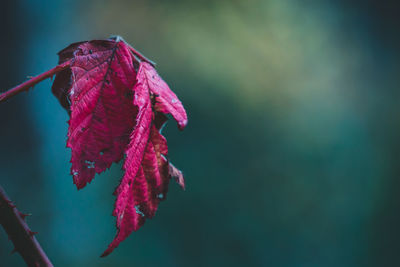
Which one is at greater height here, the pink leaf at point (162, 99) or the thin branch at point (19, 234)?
the pink leaf at point (162, 99)

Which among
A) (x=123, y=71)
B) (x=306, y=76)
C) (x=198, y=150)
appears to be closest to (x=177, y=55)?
(x=198, y=150)

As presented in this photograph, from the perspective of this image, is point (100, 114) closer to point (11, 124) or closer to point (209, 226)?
point (11, 124)

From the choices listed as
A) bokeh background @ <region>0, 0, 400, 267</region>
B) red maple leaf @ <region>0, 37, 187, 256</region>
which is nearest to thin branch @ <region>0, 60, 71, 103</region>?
red maple leaf @ <region>0, 37, 187, 256</region>

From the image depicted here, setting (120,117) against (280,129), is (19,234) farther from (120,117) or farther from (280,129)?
(280,129)

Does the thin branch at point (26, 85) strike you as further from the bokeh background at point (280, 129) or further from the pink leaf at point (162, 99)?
the bokeh background at point (280, 129)

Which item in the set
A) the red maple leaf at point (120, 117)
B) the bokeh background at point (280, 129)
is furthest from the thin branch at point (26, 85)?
the bokeh background at point (280, 129)
